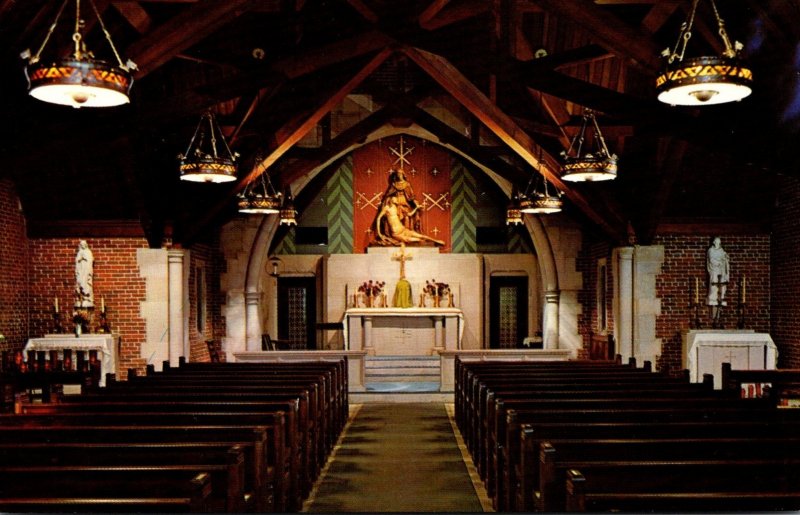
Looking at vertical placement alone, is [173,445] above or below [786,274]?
below

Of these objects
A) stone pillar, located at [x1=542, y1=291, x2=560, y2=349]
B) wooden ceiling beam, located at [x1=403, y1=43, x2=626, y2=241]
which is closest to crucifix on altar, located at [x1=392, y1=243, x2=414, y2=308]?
stone pillar, located at [x1=542, y1=291, x2=560, y2=349]

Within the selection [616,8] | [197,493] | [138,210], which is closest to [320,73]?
[138,210]

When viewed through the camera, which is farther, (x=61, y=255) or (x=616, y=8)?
(x=61, y=255)

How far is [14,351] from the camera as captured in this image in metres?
11.2

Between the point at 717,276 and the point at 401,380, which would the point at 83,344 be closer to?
the point at 401,380

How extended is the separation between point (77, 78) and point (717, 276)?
10.6 meters

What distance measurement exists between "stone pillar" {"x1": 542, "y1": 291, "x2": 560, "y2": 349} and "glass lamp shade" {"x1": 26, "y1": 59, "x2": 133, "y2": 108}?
1193cm

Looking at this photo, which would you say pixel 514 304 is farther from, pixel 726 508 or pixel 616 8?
pixel 726 508

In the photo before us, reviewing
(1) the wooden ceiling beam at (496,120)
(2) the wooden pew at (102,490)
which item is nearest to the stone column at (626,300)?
(1) the wooden ceiling beam at (496,120)

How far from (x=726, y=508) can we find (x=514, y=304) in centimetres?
1427

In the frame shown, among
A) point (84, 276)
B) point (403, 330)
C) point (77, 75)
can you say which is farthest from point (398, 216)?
point (77, 75)

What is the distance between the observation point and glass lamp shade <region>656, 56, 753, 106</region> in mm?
4895

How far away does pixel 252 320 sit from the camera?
15.5 meters

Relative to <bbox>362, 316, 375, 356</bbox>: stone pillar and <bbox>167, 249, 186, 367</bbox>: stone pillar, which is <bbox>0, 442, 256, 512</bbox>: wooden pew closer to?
<bbox>167, 249, 186, 367</bbox>: stone pillar
